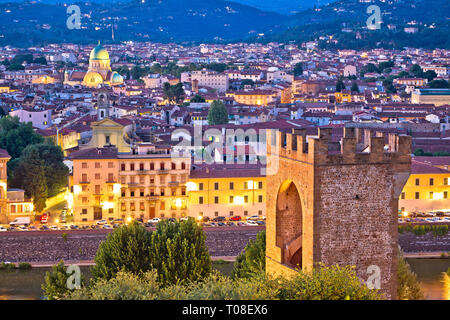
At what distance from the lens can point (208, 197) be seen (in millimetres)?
19266

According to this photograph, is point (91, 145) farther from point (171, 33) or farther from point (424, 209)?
point (171, 33)

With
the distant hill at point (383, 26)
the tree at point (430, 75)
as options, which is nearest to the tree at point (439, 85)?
the tree at point (430, 75)

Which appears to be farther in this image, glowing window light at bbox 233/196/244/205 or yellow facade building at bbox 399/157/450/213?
yellow facade building at bbox 399/157/450/213

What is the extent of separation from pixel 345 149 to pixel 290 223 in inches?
40.3

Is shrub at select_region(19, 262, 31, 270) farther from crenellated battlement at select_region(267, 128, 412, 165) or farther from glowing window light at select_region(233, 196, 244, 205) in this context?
crenellated battlement at select_region(267, 128, 412, 165)

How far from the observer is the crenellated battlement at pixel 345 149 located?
755 cm

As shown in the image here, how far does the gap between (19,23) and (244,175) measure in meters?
98.9

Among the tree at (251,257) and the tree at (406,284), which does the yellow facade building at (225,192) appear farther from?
the tree at (406,284)

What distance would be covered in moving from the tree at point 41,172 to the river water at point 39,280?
12.8 ft

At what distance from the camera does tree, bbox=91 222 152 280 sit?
39.1 feet

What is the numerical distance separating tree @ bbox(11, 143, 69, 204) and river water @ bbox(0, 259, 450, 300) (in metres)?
3.89

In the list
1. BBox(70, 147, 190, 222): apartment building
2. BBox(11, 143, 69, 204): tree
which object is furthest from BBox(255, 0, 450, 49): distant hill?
BBox(70, 147, 190, 222): apartment building

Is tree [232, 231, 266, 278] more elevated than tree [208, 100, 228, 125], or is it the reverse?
tree [208, 100, 228, 125]
